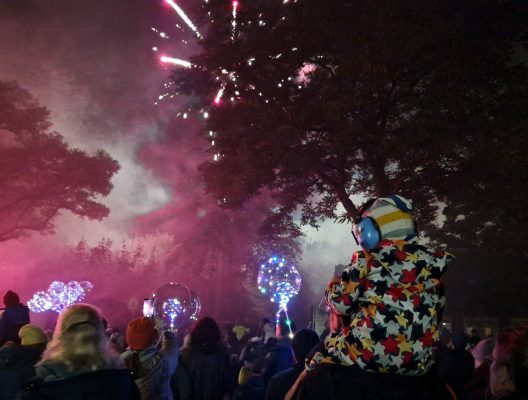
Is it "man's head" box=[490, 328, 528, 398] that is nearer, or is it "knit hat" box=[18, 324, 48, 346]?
"man's head" box=[490, 328, 528, 398]

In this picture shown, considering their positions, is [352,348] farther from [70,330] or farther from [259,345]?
[259,345]

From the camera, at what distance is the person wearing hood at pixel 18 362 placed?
460 centimetres

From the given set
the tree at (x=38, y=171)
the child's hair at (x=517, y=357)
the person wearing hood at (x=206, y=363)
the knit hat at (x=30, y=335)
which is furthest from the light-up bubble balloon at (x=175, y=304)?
the tree at (x=38, y=171)

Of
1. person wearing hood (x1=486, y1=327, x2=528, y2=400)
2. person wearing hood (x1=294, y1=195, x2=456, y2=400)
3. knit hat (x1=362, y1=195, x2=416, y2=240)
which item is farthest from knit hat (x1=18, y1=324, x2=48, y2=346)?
person wearing hood (x1=486, y1=327, x2=528, y2=400)

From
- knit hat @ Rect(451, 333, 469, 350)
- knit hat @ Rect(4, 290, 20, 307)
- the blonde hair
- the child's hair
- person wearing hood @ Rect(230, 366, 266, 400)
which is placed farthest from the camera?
knit hat @ Rect(4, 290, 20, 307)

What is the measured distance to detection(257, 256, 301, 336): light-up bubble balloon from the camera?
12289 mm

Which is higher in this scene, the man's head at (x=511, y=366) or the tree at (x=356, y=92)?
the tree at (x=356, y=92)

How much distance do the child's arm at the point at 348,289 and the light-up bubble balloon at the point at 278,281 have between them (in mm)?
9630

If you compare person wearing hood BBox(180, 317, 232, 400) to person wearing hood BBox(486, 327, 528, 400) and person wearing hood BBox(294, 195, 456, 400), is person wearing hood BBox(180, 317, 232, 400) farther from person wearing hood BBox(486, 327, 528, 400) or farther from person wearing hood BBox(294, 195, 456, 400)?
person wearing hood BBox(486, 327, 528, 400)

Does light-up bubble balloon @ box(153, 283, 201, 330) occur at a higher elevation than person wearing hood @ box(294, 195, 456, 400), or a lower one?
higher

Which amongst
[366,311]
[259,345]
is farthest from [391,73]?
[366,311]

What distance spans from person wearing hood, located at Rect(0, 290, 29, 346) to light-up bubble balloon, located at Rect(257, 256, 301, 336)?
21.8 ft

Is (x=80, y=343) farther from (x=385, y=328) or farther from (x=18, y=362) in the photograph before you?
(x=18, y=362)

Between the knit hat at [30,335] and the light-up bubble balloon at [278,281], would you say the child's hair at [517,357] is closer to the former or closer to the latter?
the knit hat at [30,335]
